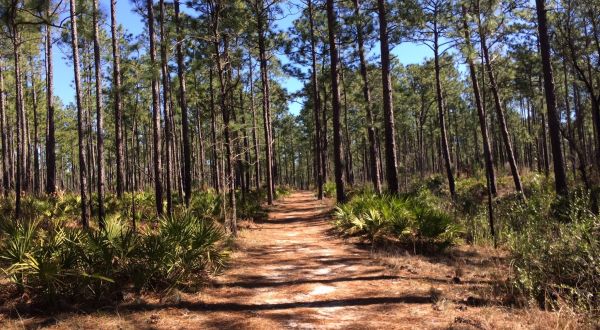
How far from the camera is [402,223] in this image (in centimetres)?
1036

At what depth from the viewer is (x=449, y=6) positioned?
17766 millimetres

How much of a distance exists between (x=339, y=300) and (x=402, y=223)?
453 cm

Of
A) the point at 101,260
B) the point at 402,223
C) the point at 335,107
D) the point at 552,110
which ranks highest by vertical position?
the point at 335,107

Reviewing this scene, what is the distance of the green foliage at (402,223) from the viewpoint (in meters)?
9.79

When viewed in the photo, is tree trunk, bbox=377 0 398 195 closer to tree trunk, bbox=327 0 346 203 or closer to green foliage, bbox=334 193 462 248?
green foliage, bbox=334 193 462 248

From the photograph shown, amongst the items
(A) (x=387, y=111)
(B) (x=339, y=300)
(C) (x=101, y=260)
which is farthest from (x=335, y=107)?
(C) (x=101, y=260)

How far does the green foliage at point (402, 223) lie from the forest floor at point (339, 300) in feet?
1.81

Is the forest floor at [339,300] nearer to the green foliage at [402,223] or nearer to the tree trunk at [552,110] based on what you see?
the green foliage at [402,223]

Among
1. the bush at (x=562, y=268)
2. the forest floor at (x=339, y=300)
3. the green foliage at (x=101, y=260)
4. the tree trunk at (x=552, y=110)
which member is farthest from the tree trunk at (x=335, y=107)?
the bush at (x=562, y=268)

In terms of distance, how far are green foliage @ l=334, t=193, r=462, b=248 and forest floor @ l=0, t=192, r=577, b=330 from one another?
55 cm

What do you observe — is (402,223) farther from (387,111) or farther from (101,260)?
(101,260)

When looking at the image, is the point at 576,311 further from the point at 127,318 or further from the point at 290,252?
the point at 290,252

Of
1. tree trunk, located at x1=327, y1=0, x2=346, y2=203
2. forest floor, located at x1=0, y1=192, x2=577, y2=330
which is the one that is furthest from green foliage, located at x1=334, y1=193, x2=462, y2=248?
tree trunk, located at x1=327, y1=0, x2=346, y2=203

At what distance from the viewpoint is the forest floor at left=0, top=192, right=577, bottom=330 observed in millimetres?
5285
